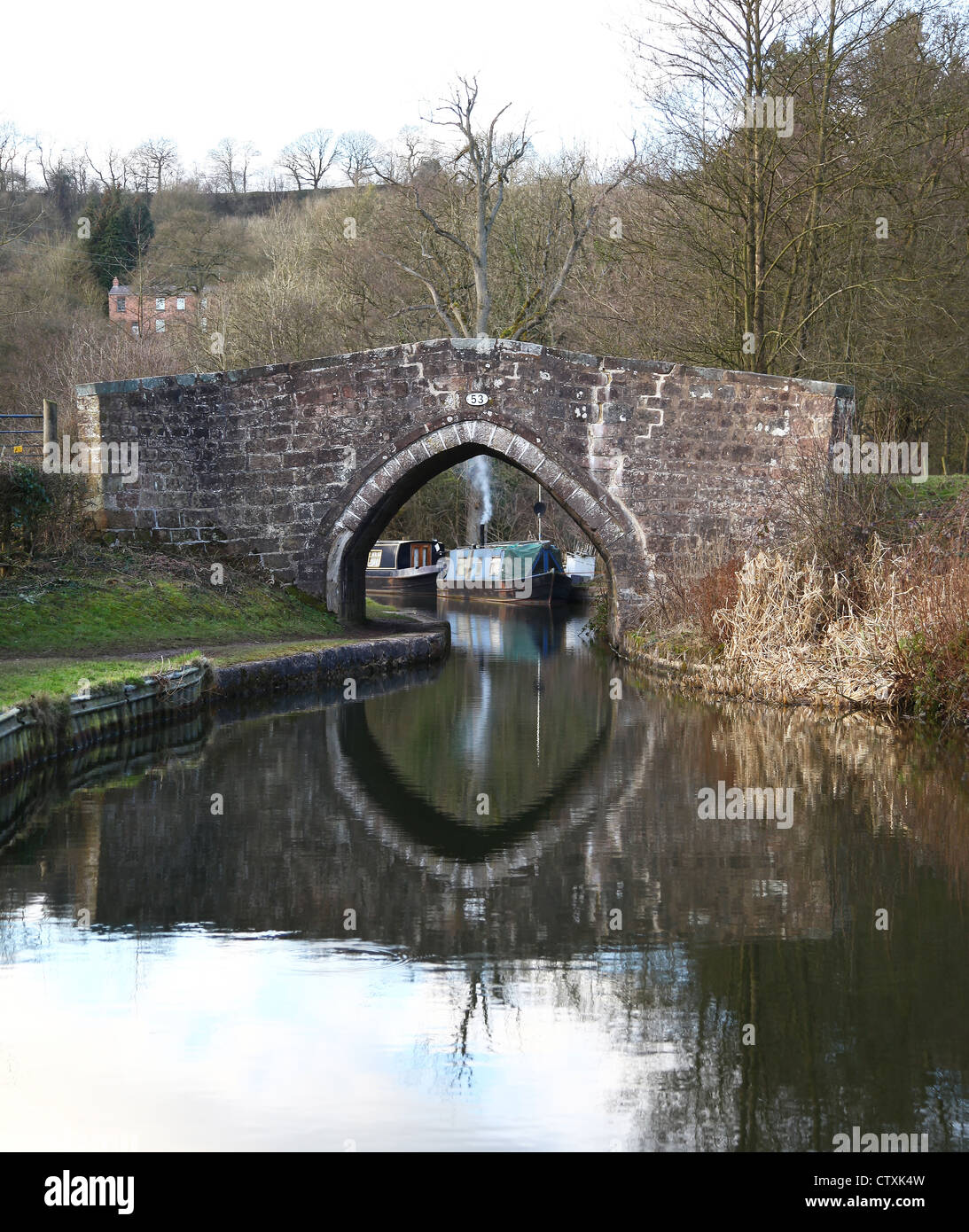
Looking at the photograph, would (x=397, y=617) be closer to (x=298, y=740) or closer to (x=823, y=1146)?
(x=298, y=740)

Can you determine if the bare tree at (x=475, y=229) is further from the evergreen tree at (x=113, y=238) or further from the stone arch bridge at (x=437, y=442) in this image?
the evergreen tree at (x=113, y=238)

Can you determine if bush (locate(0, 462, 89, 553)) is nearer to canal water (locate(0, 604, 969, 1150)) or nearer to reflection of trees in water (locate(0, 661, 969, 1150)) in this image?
canal water (locate(0, 604, 969, 1150))

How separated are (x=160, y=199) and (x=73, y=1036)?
163 ft

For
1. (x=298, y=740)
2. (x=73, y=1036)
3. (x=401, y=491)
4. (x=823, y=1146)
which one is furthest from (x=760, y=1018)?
(x=401, y=491)

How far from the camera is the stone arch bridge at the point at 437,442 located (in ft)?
53.2

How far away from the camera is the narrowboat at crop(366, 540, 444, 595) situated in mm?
33188

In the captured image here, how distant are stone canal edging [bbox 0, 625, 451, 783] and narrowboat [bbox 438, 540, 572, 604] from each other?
1317 cm

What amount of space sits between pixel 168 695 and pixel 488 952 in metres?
5.95

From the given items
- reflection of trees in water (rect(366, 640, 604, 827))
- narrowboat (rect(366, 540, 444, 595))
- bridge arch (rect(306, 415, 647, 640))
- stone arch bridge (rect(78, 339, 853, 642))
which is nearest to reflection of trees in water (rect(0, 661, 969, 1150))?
reflection of trees in water (rect(366, 640, 604, 827))

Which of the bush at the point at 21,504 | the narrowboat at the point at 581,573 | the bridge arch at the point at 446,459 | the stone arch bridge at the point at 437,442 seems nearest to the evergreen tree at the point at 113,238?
the narrowboat at the point at 581,573

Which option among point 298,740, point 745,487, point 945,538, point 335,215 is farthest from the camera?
point 335,215
